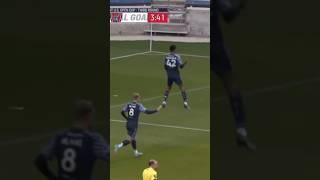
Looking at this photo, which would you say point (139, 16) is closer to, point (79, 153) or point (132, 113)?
point (132, 113)

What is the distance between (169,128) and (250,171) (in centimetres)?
1696

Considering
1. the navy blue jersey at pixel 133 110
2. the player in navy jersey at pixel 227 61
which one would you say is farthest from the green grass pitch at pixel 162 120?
the player in navy jersey at pixel 227 61

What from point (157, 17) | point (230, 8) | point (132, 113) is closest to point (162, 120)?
point (132, 113)

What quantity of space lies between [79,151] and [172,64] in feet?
66.5

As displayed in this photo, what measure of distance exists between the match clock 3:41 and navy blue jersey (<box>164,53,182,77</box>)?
1510 centimetres

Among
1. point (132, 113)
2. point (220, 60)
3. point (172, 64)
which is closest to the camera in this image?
point (220, 60)

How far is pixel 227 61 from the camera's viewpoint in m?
6.79

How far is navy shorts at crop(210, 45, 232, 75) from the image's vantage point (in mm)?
6574

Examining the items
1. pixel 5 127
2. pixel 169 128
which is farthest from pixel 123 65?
pixel 5 127

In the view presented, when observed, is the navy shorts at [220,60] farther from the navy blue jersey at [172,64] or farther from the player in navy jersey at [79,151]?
the navy blue jersey at [172,64]

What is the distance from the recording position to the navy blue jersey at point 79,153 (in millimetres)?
6775

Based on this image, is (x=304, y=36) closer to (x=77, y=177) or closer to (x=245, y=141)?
(x=245, y=141)
